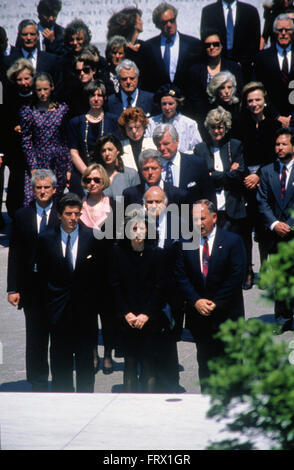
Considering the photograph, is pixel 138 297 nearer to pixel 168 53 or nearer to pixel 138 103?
pixel 138 103

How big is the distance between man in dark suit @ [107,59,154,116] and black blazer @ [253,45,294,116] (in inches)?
64.9

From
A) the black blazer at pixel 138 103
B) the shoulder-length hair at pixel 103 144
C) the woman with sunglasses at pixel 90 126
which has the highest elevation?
the black blazer at pixel 138 103

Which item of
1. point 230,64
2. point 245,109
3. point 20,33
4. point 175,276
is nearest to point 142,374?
point 175,276

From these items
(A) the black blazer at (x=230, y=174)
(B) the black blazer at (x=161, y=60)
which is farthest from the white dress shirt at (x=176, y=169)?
(B) the black blazer at (x=161, y=60)

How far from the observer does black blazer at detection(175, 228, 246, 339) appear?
700 centimetres

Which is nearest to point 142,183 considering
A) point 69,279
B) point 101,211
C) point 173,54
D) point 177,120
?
point 101,211

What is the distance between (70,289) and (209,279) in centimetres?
111

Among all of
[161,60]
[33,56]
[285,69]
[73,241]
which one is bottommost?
[73,241]

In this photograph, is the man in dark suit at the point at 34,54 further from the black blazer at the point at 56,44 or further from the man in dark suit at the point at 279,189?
the man in dark suit at the point at 279,189

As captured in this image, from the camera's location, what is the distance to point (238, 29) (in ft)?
38.3

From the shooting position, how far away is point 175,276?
714 cm

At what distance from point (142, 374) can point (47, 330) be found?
0.94 metres

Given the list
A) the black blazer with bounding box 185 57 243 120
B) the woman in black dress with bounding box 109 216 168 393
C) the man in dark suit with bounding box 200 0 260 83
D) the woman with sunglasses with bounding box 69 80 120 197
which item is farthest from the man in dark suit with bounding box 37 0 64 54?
the woman in black dress with bounding box 109 216 168 393

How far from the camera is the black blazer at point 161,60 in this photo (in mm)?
11211
